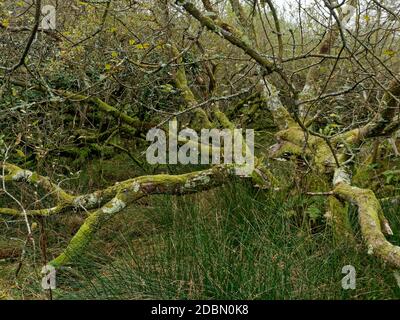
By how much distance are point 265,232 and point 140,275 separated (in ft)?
3.18

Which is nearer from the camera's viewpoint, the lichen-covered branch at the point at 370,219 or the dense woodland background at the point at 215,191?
the lichen-covered branch at the point at 370,219

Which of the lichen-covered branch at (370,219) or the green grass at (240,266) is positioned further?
the green grass at (240,266)

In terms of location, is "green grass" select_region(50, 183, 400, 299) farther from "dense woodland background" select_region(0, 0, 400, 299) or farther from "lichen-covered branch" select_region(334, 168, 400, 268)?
"lichen-covered branch" select_region(334, 168, 400, 268)

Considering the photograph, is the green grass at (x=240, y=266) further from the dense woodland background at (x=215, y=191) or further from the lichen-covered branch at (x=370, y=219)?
the lichen-covered branch at (x=370, y=219)

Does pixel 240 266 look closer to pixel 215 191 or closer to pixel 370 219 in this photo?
pixel 370 219

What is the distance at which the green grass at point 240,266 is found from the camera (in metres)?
2.89

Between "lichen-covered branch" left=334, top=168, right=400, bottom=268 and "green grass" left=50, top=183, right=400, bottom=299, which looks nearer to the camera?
"lichen-covered branch" left=334, top=168, right=400, bottom=268

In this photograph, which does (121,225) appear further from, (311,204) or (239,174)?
(311,204)

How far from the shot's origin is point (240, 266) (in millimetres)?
2996

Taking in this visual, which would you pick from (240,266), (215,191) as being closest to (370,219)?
(240,266)

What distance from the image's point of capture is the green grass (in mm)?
2891

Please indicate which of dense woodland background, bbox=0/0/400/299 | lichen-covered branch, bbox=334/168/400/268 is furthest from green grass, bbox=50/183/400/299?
lichen-covered branch, bbox=334/168/400/268

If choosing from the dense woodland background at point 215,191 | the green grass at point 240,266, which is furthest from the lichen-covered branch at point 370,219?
the green grass at point 240,266

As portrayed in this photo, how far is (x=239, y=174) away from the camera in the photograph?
421cm
